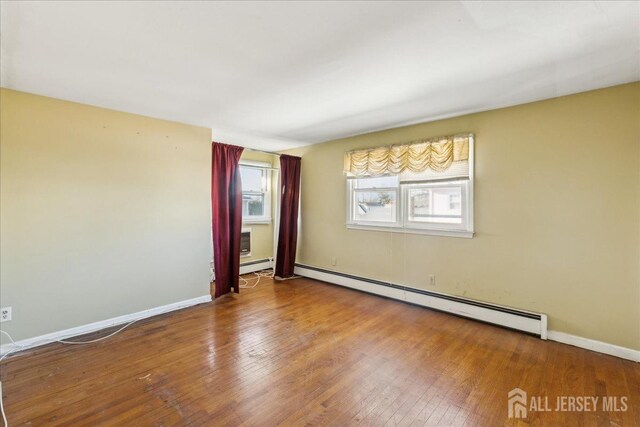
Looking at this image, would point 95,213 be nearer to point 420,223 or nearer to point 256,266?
point 256,266

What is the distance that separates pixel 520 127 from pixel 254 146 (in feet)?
12.5

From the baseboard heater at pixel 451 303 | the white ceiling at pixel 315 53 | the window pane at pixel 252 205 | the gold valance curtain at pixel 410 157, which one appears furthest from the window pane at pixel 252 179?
the white ceiling at pixel 315 53

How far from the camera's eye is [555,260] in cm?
270

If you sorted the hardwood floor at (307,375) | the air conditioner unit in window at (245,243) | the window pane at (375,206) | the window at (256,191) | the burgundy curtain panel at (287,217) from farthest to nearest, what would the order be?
the window at (256,191) < the air conditioner unit in window at (245,243) < the burgundy curtain panel at (287,217) < the window pane at (375,206) < the hardwood floor at (307,375)

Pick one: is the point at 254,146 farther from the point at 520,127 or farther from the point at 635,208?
the point at 635,208

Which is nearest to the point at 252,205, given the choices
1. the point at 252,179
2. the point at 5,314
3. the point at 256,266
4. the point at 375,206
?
the point at 252,179

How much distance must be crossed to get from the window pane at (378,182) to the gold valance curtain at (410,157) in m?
0.11

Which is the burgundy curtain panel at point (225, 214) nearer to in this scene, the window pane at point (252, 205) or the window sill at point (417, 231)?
the window pane at point (252, 205)

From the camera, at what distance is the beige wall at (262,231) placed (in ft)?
16.9

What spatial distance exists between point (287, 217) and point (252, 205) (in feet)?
2.82

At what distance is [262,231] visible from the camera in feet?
Answer: 17.5

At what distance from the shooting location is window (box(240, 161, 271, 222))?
512cm

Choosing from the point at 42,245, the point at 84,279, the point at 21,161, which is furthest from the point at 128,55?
the point at 84,279

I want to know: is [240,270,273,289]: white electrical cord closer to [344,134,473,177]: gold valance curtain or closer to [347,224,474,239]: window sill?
[347,224,474,239]: window sill
